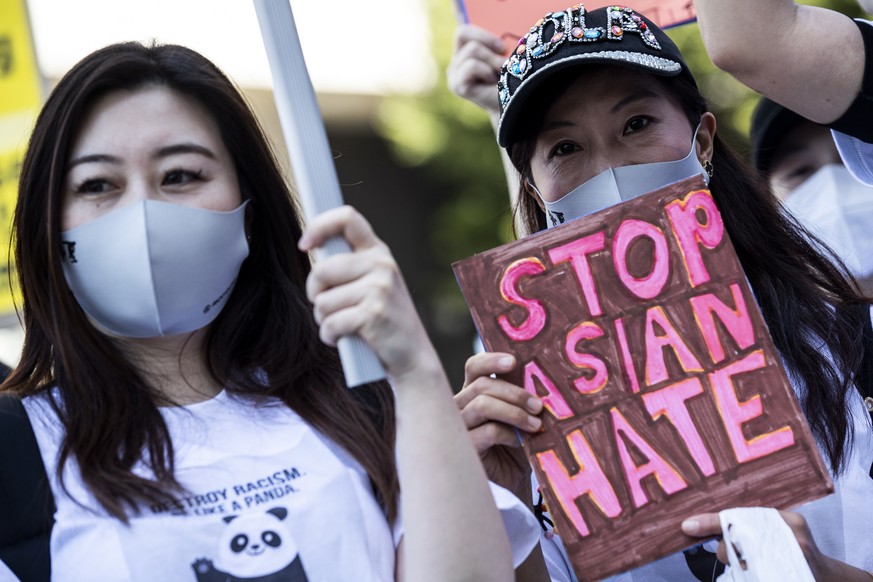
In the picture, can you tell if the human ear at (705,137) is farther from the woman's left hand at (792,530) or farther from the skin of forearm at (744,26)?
the woman's left hand at (792,530)

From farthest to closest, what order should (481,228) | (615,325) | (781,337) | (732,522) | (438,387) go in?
(481,228)
(781,337)
(615,325)
(732,522)
(438,387)

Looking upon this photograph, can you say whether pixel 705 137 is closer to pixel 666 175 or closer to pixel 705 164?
pixel 705 164

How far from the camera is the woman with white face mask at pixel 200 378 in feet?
6.23

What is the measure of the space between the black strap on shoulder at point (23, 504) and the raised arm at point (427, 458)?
65cm

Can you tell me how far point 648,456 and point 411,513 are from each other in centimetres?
50

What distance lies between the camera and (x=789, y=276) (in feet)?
8.88

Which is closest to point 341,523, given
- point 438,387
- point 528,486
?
point 438,387

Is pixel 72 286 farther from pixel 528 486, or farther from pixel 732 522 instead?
pixel 732 522

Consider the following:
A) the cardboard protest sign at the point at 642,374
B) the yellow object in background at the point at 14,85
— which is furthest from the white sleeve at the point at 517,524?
the yellow object in background at the point at 14,85

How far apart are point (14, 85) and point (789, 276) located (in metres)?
3.92

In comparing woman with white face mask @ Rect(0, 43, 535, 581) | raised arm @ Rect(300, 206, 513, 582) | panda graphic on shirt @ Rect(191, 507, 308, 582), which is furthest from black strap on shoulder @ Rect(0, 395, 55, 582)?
raised arm @ Rect(300, 206, 513, 582)

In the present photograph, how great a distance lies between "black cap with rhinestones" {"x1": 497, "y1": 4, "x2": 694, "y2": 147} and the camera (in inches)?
103

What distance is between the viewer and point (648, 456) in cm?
211

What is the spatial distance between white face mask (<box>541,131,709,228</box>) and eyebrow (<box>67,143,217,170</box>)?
0.88 m
